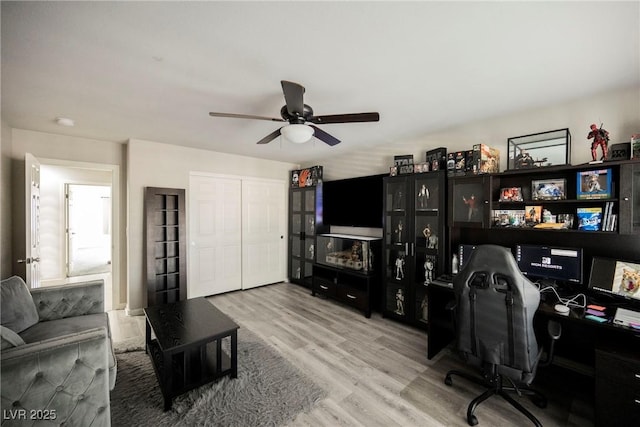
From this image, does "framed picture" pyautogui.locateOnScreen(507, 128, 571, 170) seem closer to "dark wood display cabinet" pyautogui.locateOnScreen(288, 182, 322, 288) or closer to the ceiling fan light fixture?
the ceiling fan light fixture

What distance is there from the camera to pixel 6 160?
2.97 m

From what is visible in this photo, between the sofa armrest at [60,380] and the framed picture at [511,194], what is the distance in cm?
339

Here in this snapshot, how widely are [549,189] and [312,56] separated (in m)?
2.37

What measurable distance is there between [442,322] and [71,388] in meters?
2.86

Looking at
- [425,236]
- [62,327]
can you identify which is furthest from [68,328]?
[425,236]

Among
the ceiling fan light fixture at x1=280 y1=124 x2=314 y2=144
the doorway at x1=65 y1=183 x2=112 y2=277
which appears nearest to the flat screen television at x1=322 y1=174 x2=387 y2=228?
the ceiling fan light fixture at x1=280 y1=124 x2=314 y2=144

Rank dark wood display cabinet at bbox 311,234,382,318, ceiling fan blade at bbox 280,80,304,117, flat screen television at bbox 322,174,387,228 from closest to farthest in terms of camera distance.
→ 1. ceiling fan blade at bbox 280,80,304,117
2. dark wood display cabinet at bbox 311,234,382,318
3. flat screen television at bbox 322,174,387,228

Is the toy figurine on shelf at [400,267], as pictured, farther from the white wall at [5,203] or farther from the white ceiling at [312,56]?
the white wall at [5,203]

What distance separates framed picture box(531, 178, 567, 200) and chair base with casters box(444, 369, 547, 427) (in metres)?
1.59

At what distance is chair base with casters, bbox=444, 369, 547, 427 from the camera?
1.75 m

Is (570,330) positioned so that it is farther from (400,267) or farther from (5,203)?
(5,203)

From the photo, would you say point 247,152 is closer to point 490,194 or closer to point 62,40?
point 62,40

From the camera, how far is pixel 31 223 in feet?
9.29

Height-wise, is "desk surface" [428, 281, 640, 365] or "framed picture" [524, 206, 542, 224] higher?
"framed picture" [524, 206, 542, 224]
